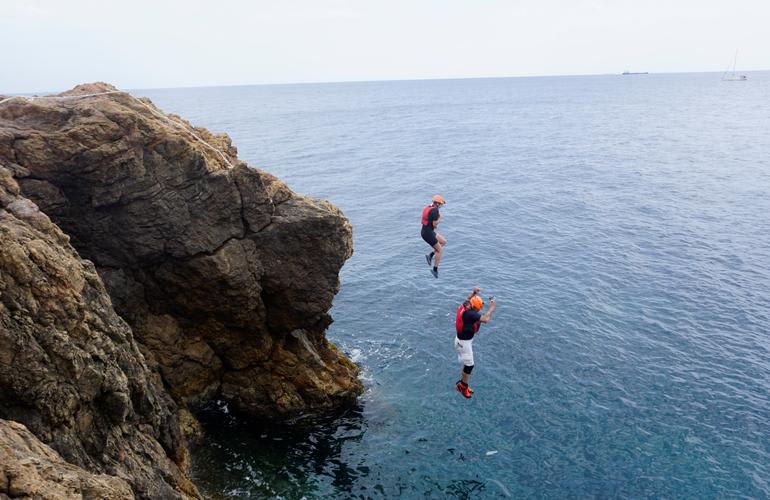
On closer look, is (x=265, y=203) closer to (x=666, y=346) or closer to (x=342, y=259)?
(x=342, y=259)

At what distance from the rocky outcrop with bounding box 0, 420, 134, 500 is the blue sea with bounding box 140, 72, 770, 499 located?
11681 mm

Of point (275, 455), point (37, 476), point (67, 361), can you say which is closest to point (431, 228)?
point (275, 455)

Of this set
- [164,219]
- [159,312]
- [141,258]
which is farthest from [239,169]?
[159,312]

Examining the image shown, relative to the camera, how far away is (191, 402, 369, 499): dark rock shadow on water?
20656 millimetres

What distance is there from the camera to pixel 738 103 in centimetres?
16888

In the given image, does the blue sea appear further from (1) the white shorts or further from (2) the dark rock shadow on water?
(1) the white shorts

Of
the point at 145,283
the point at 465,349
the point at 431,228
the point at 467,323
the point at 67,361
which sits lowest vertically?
the point at 465,349

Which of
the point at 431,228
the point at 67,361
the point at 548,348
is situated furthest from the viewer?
the point at 548,348

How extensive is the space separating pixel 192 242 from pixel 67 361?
9.14 metres

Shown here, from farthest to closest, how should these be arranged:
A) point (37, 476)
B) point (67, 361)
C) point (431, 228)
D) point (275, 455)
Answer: point (431, 228) → point (275, 455) → point (67, 361) → point (37, 476)

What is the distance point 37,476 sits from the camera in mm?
8164

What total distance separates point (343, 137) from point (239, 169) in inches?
3665

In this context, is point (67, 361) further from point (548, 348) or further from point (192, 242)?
point (548, 348)

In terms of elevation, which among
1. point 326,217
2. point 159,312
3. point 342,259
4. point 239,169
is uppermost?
point 239,169
